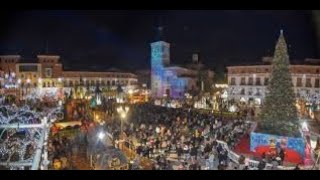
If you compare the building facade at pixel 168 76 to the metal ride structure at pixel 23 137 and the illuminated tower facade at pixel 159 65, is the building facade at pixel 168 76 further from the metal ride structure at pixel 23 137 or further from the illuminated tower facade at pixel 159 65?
the metal ride structure at pixel 23 137

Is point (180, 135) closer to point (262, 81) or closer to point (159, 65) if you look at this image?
point (159, 65)

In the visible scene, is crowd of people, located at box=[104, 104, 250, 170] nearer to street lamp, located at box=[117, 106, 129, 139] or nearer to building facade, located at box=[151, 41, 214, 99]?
street lamp, located at box=[117, 106, 129, 139]

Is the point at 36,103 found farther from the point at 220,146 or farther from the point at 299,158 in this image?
the point at 299,158

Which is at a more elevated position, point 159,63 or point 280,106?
point 159,63

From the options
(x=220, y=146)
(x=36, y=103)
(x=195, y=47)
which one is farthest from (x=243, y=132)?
(x=36, y=103)

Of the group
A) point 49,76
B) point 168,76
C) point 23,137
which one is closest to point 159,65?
point 168,76

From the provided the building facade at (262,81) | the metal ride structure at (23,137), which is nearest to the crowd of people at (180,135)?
the building facade at (262,81)

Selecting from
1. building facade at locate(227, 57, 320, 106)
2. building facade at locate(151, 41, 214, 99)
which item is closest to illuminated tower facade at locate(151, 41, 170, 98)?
building facade at locate(151, 41, 214, 99)
